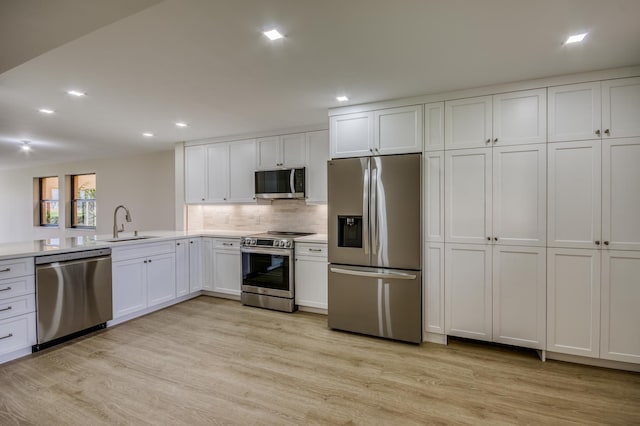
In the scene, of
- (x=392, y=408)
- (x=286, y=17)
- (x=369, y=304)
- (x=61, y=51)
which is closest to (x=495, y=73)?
(x=286, y=17)

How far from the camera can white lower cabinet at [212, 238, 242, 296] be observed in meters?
4.29

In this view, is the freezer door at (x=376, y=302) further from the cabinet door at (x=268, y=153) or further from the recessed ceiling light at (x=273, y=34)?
the recessed ceiling light at (x=273, y=34)

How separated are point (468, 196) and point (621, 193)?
110 cm

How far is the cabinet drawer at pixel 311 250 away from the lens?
3.68m

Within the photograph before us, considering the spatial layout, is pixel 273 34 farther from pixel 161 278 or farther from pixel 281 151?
pixel 161 278

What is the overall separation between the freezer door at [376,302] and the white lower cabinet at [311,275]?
40 centimetres

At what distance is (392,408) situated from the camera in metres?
2.01

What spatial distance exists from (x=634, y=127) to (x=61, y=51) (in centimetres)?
424

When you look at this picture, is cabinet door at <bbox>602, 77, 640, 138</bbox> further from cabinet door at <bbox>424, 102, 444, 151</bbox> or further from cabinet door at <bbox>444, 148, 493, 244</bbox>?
cabinet door at <bbox>424, 102, 444, 151</bbox>

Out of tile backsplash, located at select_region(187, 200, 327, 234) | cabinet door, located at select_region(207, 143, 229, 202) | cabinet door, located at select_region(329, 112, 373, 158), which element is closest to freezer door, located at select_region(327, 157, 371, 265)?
cabinet door, located at select_region(329, 112, 373, 158)

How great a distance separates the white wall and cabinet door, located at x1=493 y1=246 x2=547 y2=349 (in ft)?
17.3

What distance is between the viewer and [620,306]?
7.96ft

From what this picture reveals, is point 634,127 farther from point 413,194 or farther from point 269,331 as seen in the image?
point 269,331

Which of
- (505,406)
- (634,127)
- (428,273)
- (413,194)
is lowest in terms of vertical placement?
(505,406)
